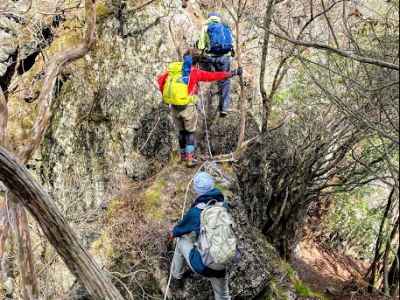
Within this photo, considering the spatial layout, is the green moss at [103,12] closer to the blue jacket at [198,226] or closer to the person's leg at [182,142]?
the person's leg at [182,142]

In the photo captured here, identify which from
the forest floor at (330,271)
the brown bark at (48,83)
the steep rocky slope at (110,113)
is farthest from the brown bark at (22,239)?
the forest floor at (330,271)

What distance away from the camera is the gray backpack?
5.22 metres

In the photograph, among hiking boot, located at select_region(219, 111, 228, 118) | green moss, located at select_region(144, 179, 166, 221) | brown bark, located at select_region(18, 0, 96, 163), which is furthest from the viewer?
hiking boot, located at select_region(219, 111, 228, 118)

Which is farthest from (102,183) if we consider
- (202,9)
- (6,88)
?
(202,9)

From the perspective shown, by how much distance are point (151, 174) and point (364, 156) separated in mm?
3951

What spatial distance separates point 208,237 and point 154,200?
2.52 m

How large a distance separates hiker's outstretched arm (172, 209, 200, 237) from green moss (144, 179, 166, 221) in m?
1.64

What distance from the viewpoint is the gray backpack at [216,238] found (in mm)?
5219

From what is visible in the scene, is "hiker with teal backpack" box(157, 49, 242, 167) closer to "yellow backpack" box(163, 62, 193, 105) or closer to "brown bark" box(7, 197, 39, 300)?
"yellow backpack" box(163, 62, 193, 105)

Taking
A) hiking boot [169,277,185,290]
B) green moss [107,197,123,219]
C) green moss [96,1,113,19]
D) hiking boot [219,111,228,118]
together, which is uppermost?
green moss [96,1,113,19]

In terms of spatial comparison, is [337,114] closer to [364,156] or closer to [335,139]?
[335,139]

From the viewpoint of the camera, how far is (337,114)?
24.4ft

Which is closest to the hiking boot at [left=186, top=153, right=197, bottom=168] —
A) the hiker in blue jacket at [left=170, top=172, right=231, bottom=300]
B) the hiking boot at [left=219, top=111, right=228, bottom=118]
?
the hiking boot at [left=219, top=111, right=228, bottom=118]

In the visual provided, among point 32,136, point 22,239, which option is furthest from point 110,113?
point 22,239
